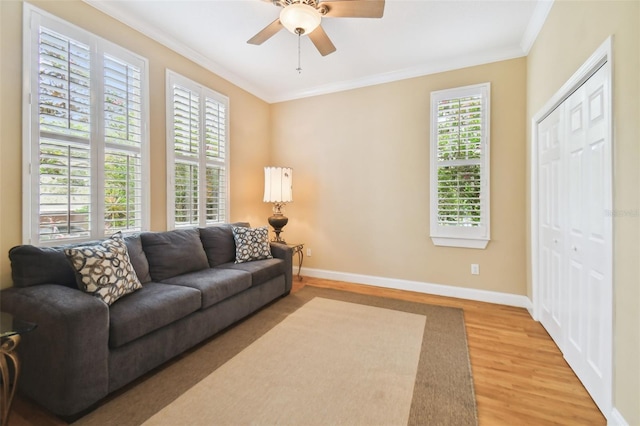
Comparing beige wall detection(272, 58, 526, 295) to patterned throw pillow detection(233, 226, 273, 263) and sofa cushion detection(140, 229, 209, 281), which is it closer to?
patterned throw pillow detection(233, 226, 273, 263)

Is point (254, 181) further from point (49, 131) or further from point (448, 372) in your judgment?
point (448, 372)

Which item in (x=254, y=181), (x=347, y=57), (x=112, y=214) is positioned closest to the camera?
(x=112, y=214)

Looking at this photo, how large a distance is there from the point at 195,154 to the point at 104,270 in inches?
73.1

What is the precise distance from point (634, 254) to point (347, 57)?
10.4ft

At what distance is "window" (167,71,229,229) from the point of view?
10.2 feet

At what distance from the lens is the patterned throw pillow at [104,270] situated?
71.8 inches

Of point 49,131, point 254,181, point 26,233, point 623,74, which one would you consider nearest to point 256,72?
point 254,181

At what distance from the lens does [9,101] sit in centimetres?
195

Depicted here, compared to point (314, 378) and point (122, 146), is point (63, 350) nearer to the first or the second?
point (314, 378)

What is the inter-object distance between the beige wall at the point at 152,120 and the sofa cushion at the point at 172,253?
12.9 inches

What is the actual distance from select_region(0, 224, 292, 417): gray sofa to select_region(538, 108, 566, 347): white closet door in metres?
2.74

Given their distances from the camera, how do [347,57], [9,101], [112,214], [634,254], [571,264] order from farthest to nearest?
1. [347,57]
2. [112,214]
3. [571,264]
4. [9,101]
5. [634,254]

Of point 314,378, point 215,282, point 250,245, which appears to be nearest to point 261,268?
point 250,245

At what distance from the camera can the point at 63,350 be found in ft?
4.86
